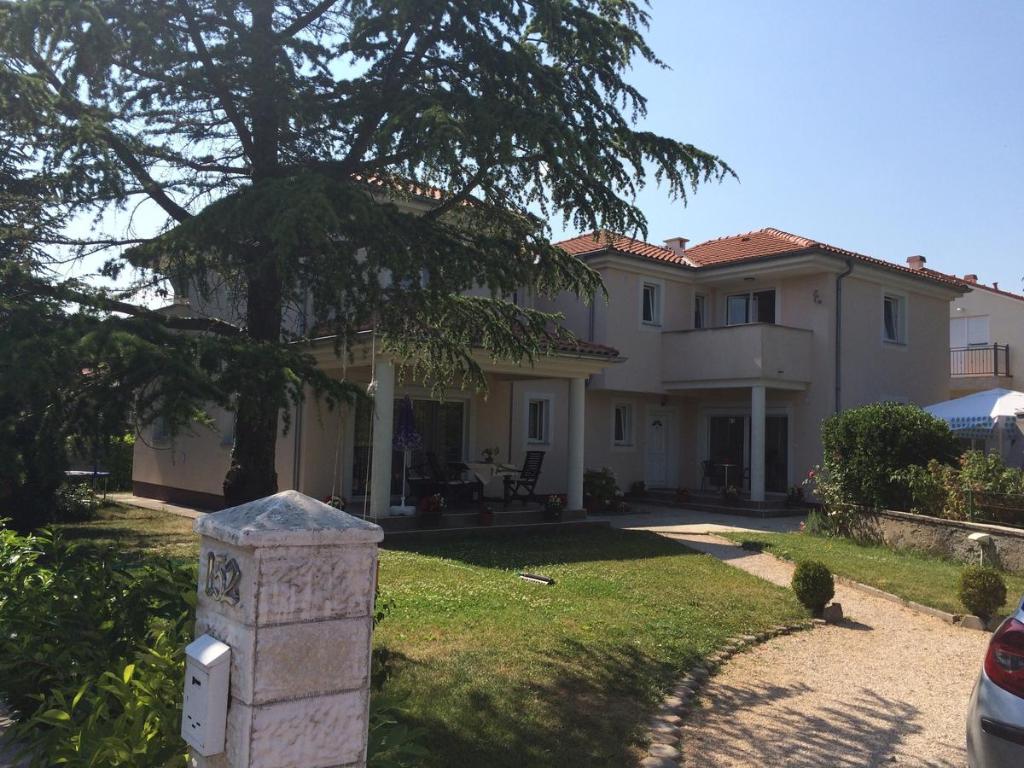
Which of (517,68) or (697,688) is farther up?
(517,68)

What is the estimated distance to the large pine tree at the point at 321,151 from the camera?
21.3ft

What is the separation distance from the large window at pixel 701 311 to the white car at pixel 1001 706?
19.2m

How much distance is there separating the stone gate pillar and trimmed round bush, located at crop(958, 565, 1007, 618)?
766cm

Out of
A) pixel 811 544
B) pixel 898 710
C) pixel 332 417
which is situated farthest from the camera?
pixel 332 417

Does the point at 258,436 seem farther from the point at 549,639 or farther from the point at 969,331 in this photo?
the point at 969,331

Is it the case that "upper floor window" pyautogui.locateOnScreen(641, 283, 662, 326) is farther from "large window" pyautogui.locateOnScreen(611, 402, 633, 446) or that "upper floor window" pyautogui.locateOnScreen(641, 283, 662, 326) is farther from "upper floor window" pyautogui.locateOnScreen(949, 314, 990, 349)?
"upper floor window" pyautogui.locateOnScreen(949, 314, 990, 349)

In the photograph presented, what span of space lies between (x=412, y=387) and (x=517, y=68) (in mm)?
10838

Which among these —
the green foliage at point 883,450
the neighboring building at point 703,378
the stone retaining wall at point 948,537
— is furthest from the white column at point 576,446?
the stone retaining wall at point 948,537

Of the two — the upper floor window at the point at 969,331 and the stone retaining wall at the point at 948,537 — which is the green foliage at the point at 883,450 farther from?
the upper floor window at the point at 969,331

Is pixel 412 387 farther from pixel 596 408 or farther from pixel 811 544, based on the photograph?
pixel 811 544

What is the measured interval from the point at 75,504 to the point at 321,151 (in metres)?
11.1

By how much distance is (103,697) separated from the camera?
386cm

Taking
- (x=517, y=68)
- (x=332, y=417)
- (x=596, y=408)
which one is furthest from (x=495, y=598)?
(x=596, y=408)

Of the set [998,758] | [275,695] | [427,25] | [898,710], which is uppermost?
[427,25]
